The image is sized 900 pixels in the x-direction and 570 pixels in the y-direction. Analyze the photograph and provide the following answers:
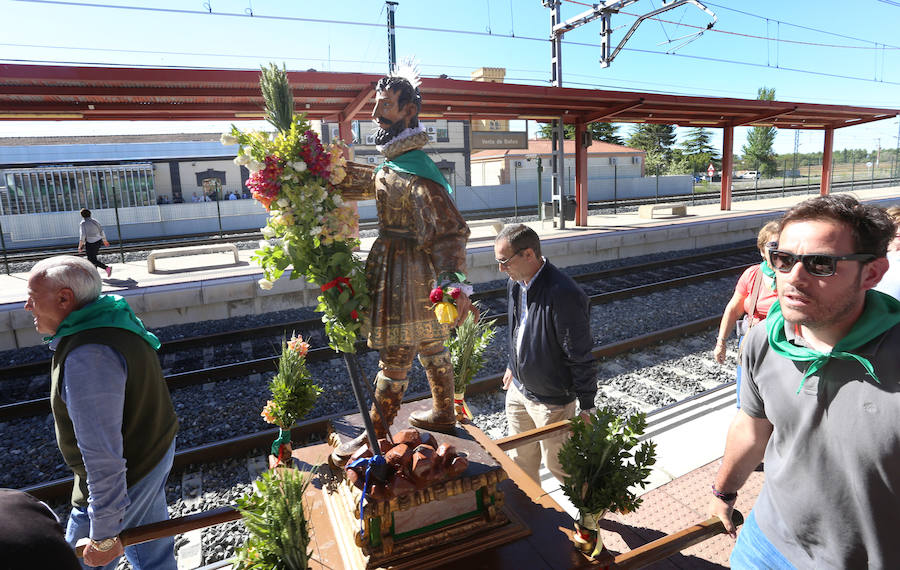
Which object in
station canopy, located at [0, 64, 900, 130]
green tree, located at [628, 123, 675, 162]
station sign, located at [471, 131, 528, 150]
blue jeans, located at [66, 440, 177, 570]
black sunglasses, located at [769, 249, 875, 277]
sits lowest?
blue jeans, located at [66, 440, 177, 570]

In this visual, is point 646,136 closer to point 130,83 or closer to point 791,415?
point 130,83

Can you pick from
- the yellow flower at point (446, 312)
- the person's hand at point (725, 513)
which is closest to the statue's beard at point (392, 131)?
the yellow flower at point (446, 312)

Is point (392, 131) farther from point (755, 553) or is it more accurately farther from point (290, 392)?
point (755, 553)

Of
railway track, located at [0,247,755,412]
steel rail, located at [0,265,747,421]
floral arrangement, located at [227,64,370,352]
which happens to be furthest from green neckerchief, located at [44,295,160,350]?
railway track, located at [0,247,755,412]

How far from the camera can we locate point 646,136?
172 feet

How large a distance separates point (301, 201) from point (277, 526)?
4.35 ft

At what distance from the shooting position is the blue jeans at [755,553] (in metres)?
1.93

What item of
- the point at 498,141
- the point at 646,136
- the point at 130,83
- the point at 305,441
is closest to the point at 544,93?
the point at 498,141

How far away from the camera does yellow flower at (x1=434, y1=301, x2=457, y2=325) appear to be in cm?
231

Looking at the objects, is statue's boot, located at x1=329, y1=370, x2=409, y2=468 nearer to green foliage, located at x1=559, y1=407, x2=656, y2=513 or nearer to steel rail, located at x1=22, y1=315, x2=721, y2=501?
steel rail, located at x1=22, y1=315, x2=721, y2=501

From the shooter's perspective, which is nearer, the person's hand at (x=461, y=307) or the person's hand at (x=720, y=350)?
the person's hand at (x=461, y=307)

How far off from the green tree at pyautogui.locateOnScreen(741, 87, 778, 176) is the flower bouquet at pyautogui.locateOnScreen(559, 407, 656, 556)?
5405 cm

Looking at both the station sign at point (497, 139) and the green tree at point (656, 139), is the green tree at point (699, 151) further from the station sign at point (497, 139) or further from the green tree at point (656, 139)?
the station sign at point (497, 139)

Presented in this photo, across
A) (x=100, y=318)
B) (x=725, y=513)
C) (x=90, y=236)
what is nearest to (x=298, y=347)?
(x=100, y=318)
